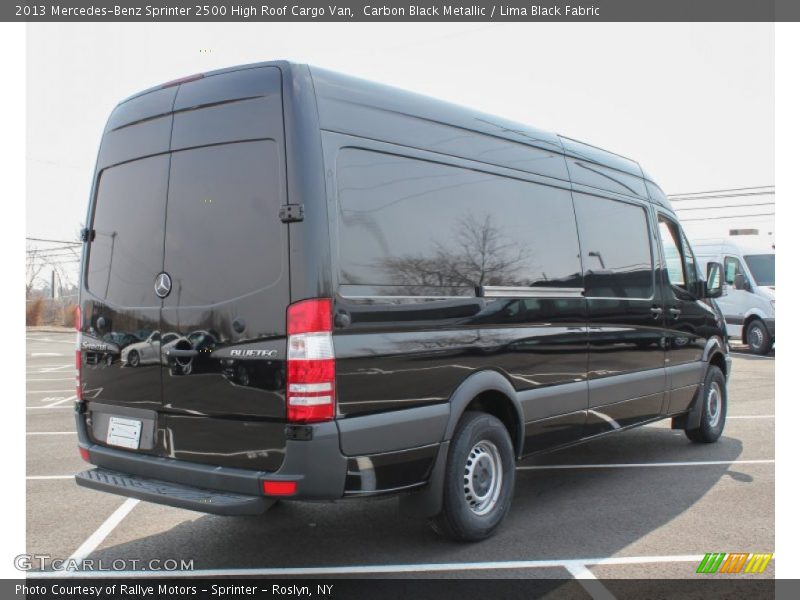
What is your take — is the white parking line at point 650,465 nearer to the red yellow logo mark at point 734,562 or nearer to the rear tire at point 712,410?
the rear tire at point 712,410

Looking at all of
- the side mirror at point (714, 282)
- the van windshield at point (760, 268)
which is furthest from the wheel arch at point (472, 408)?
the van windshield at point (760, 268)

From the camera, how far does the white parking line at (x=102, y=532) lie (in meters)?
4.58

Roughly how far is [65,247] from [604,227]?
5519 centimetres

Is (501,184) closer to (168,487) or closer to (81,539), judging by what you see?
(168,487)

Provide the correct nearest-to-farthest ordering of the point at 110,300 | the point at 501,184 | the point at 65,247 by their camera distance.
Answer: the point at 110,300
the point at 501,184
the point at 65,247

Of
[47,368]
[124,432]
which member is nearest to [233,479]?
[124,432]

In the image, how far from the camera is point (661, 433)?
8.64m

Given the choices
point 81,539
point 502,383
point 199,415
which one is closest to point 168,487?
point 199,415

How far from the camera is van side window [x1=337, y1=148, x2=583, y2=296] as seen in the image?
4094mm

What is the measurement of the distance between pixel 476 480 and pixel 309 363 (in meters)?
1.60

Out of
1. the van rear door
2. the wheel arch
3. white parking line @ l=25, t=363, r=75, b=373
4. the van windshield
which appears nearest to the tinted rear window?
the van rear door

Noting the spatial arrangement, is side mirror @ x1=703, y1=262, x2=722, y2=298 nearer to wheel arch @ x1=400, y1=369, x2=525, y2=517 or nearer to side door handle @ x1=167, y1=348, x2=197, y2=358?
wheel arch @ x1=400, y1=369, x2=525, y2=517

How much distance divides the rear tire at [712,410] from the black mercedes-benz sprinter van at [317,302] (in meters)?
2.72

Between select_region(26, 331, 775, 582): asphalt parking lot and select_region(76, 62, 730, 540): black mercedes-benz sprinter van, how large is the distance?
385 millimetres
